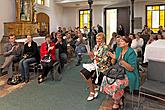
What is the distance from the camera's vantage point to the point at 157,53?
3.12 metres

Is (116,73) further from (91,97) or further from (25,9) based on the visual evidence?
(25,9)

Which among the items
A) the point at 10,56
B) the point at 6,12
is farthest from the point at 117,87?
the point at 6,12

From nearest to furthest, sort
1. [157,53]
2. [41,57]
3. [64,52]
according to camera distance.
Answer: [157,53] → [41,57] → [64,52]

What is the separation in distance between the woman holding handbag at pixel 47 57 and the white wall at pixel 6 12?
3323 mm

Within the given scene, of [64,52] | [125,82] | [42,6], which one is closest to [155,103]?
[125,82]

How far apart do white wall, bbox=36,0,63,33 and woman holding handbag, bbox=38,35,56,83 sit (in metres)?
6.11

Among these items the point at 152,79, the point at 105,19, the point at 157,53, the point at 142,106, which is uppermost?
the point at 105,19

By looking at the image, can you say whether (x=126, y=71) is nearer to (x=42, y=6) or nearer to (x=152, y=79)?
(x=152, y=79)

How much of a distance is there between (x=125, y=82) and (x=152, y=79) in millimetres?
554

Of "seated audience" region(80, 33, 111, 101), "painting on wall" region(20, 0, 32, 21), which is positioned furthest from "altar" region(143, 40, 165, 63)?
"painting on wall" region(20, 0, 32, 21)

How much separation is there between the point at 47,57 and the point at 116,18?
8885 millimetres

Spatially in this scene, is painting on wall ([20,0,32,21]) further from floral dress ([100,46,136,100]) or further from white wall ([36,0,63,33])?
floral dress ([100,46,136,100])

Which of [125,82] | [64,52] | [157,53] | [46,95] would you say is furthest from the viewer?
[64,52]

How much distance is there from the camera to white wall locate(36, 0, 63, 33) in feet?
36.1
